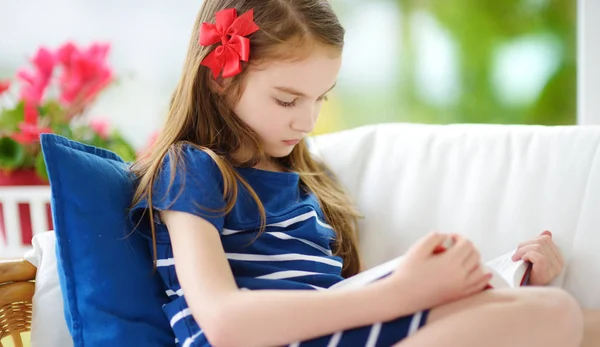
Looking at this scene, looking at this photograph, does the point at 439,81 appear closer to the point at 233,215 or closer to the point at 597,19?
the point at 597,19

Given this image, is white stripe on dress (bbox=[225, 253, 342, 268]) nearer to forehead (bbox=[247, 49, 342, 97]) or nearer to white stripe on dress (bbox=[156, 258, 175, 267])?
white stripe on dress (bbox=[156, 258, 175, 267])

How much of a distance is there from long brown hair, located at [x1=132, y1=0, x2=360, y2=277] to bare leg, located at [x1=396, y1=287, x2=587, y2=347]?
33 centimetres

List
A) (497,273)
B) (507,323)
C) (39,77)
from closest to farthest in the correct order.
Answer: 1. (507,323)
2. (497,273)
3. (39,77)

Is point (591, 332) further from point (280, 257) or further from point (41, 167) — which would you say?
point (41, 167)

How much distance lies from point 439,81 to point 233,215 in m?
1.36

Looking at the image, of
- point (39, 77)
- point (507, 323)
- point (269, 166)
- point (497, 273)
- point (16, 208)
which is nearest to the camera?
point (507, 323)

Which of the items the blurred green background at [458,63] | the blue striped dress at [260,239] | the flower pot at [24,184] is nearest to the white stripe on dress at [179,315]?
the blue striped dress at [260,239]

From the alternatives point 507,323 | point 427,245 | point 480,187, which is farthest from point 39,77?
point 507,323

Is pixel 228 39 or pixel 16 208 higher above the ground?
pixel 228 39

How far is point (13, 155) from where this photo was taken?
1.53 m

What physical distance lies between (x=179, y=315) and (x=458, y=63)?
1473 millimetres

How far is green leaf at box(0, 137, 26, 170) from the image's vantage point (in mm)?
1512

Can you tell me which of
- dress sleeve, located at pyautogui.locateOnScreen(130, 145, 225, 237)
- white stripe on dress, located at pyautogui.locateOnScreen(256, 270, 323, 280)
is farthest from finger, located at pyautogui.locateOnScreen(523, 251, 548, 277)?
dress sleeve, located at pyautogui.locateOnScreen(130, 145, 225, 237)

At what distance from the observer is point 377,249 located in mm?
1250
